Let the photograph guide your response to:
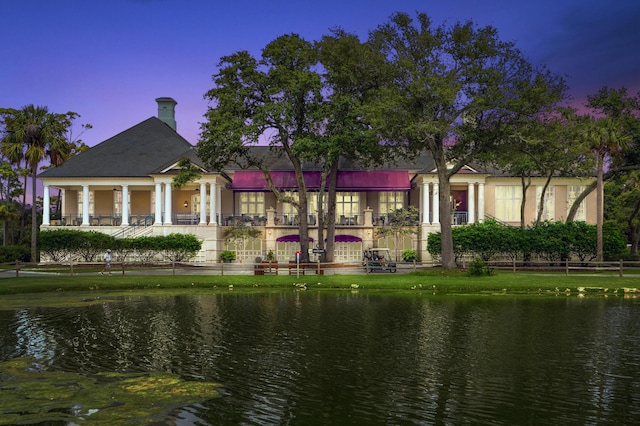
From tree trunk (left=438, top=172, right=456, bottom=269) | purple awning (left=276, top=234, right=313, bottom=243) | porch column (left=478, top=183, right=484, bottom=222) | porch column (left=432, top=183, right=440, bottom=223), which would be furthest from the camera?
purple awning (left=276, top=234, right=313, bottom=243)

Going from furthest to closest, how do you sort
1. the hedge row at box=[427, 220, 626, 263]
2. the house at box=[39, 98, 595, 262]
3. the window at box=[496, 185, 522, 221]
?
1. the window at box=[496, 185, 522, 221]
2. the house at box=[39, 98, 595, 262]
3. the hedge row at box=[427, 220, 626, 263]

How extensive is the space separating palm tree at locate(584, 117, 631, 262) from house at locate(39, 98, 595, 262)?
9572mm

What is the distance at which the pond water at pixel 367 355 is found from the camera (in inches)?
383

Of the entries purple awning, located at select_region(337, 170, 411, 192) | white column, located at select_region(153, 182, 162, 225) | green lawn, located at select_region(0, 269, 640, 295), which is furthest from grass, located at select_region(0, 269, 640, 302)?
purple awning, located at select_region(337, 170, 411, 192)

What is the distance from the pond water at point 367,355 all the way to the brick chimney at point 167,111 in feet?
138

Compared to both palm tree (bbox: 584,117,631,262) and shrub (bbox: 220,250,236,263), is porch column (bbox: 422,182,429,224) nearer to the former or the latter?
palm tree (bbox: 584,117,631,262)

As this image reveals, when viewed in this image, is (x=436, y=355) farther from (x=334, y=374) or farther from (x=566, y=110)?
(x=566, y=110)

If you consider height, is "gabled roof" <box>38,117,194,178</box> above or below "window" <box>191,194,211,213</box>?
above

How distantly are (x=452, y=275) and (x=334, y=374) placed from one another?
2160 centimetres

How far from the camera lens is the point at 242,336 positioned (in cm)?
1633

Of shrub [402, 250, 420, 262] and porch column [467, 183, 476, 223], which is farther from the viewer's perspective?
porch column [467, 183, 476, 223]

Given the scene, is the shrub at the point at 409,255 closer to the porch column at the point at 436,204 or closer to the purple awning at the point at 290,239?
the porch column at the point at 436,204

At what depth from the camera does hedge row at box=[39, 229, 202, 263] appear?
4378 cm

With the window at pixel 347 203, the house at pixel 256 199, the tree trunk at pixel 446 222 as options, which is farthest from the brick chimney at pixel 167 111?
the tree trunk at pixel 446 222
